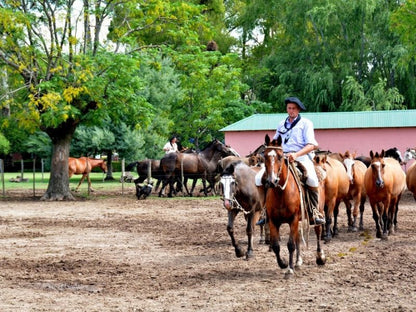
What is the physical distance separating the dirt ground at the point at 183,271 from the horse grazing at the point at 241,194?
0.53 m

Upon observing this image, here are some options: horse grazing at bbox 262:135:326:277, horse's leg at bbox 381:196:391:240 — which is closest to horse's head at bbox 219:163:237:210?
horse grazing at bbox 262:135:326:277

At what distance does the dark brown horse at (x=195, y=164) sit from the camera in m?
26.1

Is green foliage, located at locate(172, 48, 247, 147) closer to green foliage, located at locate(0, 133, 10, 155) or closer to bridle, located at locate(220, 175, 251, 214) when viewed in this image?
green foliage, located at locate(0, 133, 10, 155)

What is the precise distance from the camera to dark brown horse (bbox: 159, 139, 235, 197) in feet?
85.7

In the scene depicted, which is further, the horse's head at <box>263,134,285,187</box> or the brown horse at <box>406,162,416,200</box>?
the brown horse at <box>406,162,416,200</box>

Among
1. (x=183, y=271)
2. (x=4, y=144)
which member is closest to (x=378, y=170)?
(x=183, y=271)

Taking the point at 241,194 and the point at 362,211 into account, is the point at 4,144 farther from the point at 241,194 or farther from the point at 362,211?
the point at 241,194

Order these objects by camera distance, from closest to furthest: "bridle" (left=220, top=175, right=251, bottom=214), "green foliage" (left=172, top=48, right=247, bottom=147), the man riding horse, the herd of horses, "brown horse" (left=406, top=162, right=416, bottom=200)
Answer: the herd of horses < the man riding horse < "bridle" (left=220, top=175, right=251, bottom=214) < "brown horse" (left=406, top=162, right=416, bottom=200) < "green foliage" (left=172, top=48, right=247, bottom=147)

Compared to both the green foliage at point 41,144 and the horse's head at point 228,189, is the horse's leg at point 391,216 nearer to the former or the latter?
the horse's head at point 228,189

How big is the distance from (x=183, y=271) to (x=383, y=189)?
→ 540 centimetres

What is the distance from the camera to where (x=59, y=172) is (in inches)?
1005

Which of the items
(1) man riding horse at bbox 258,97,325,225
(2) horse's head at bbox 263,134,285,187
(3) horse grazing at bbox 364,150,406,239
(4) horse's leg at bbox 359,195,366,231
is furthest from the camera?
(4) horse's leg at bbox 359,195,366,231

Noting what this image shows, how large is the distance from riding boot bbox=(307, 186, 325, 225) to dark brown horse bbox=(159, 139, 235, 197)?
1548cm

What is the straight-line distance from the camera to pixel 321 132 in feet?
123
